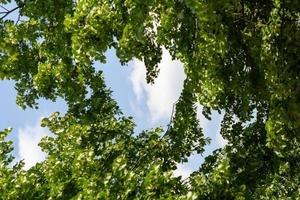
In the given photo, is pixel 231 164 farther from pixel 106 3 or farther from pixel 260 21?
pixel 106 3

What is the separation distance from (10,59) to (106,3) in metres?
4.68

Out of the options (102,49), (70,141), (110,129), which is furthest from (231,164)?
(102,49)

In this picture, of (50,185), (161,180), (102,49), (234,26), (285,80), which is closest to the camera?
(285,80)

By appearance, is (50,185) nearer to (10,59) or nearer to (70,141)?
(70,141)

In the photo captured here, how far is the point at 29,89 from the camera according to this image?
12719 mm

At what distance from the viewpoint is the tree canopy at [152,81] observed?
308 inches

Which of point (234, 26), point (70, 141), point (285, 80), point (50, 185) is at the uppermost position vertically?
point (70, 141)

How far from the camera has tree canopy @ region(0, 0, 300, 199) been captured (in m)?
7.81

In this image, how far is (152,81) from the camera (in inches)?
425

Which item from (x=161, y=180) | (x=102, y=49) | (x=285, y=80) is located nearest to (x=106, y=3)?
(x=102, y=49)

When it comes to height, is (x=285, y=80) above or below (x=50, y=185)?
below

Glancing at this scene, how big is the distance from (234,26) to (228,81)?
1.02 metres

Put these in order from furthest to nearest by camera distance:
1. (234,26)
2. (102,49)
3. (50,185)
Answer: (50,185), (234,26), (102,49)

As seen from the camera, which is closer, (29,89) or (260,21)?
(260,21)
